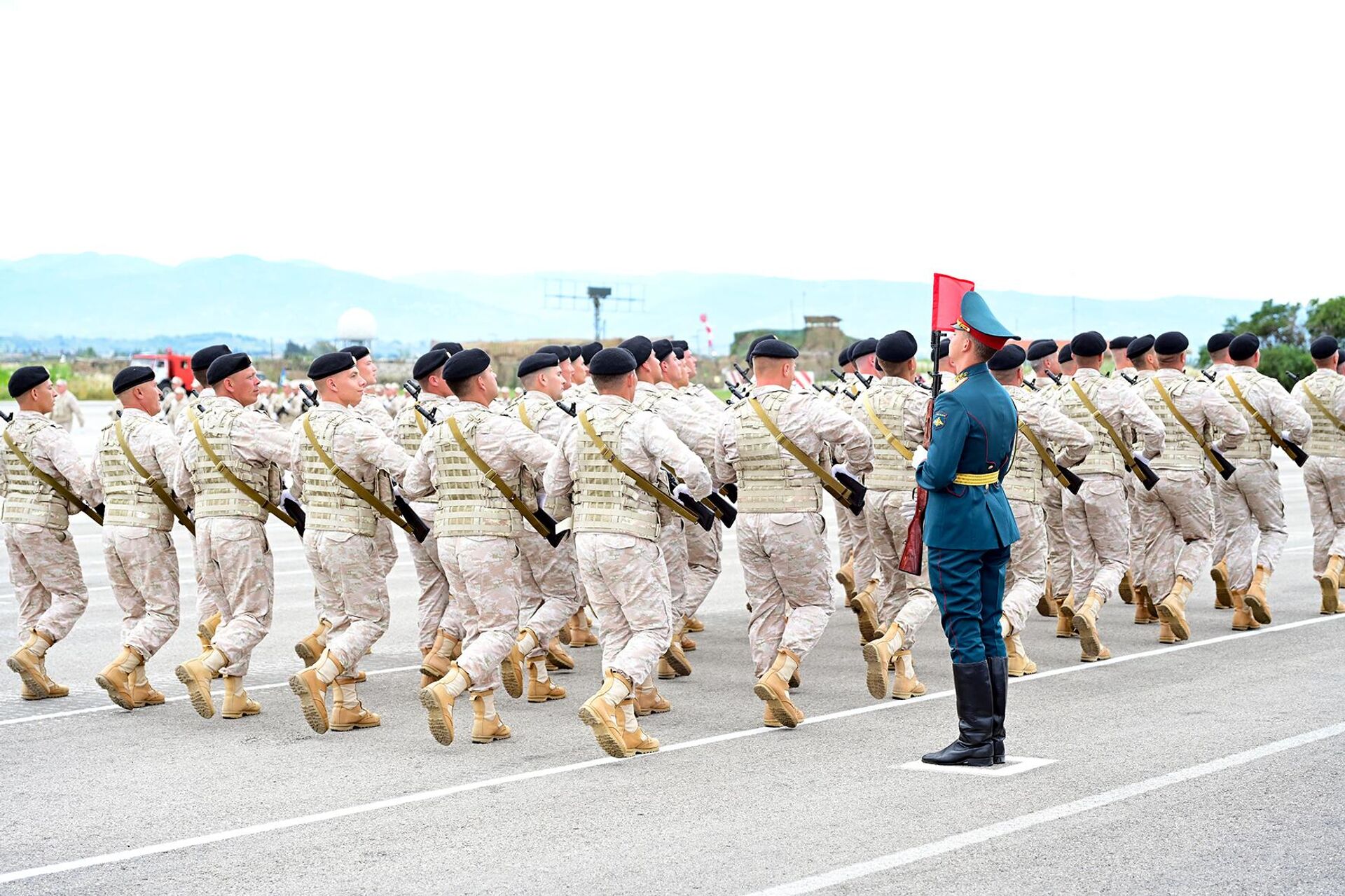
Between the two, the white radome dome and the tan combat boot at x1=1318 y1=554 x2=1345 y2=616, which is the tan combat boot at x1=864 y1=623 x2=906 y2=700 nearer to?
the tan combat boot at x1=1318 y1=554 x2=1345 y2=616

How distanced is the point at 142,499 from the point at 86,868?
3.97 m

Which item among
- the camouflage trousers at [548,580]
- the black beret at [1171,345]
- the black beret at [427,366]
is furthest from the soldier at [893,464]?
the black beret at [427,366]

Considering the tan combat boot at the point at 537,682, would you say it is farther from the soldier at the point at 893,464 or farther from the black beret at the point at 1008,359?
A: the black beret at the point at 1008,359

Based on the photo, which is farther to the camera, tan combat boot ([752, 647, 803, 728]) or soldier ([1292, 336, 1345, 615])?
soldier ([1292, 336, 1345, 615])

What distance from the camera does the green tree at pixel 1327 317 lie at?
123ft

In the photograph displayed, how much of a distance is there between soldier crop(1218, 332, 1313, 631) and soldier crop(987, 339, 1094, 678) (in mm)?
2569

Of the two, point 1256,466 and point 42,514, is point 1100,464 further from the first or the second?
point 42,514

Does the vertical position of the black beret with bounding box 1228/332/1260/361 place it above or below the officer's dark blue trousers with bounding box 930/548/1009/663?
above

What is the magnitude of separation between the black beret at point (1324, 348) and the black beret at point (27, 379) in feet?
32.6

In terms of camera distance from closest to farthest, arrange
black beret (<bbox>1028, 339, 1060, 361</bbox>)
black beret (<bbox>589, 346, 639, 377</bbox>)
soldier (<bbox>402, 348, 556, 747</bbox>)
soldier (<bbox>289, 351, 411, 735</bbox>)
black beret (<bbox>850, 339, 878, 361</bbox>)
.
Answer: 1. black beret (<bbox>589, 346, 639, 377</bbox>)
2. soldier (<bbox>402, 348, 556, 747</bbox>)
3. soldier (<bbox>289, 351, 411, 735</bbox>)
4. black beret (<bbox>850, 339, 878, 361</bbox>)
5. black beret (<bbox>1028, 339, 1060, 361</bbox>)

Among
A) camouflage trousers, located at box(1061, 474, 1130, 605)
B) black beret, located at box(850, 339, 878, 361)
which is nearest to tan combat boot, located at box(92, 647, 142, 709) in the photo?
black beret, located at box(850, 339, 878, 361)

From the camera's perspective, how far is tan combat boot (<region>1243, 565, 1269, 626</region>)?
11.5 meters

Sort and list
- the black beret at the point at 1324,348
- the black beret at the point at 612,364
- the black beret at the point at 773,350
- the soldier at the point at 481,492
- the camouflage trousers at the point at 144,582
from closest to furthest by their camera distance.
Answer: the black beret at the point at 612,364 → the soldier at the point at 481,492 → the black beret at the point at 773,350 → the camouflage trousers at the point at 144,582 → the black beret at the point at 1324,348

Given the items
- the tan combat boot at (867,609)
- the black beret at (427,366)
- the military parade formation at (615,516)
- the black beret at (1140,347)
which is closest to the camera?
the military parade formation at (615,516)
